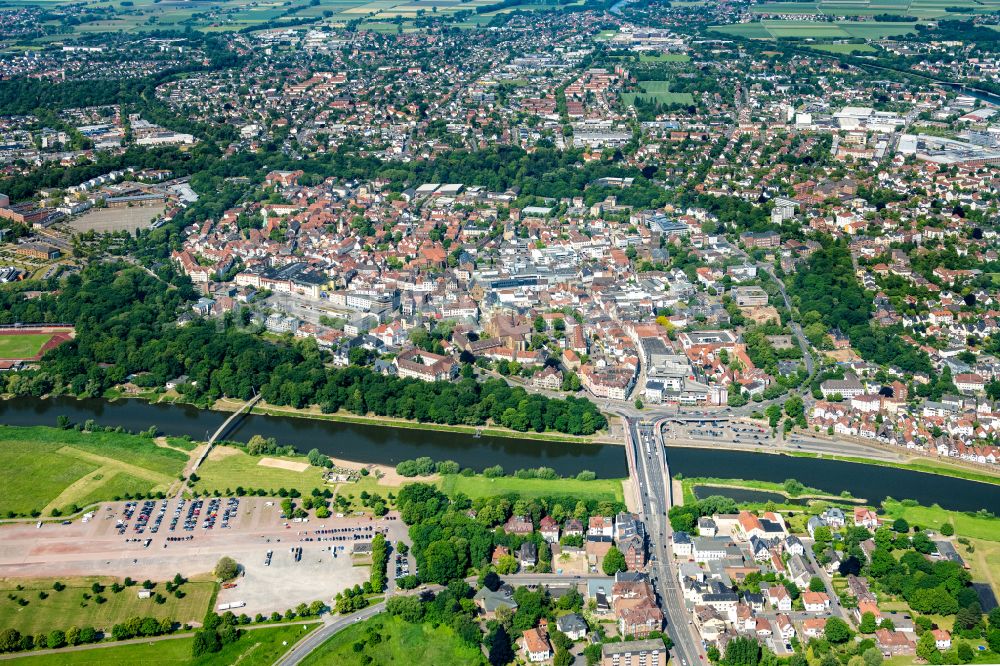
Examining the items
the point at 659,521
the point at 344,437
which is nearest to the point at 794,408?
the point at 659,521

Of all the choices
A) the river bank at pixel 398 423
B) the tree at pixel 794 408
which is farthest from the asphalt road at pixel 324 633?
the tree at pixel 794 408

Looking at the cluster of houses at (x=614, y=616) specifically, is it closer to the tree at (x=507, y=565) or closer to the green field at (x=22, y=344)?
the tree at (x=507, y=565)

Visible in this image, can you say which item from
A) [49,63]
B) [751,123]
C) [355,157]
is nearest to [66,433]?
[355,157]

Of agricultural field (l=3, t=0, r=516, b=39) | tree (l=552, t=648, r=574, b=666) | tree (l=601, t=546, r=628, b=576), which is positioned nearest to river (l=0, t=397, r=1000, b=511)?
tree (l=601, t=546, r=628, b=576)

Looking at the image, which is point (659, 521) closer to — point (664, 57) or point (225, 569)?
point (225, 569)

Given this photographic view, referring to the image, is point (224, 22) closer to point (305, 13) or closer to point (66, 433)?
point (305, 13)

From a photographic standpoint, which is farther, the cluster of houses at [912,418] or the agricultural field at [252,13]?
the agricultural field at [252,13]

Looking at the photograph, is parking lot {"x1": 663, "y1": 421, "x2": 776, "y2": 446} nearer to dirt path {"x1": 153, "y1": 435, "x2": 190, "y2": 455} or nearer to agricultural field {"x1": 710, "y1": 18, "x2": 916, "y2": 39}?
dirt path {"x1": 153, "y1": 435, "x2": 190, "y2": 455}
